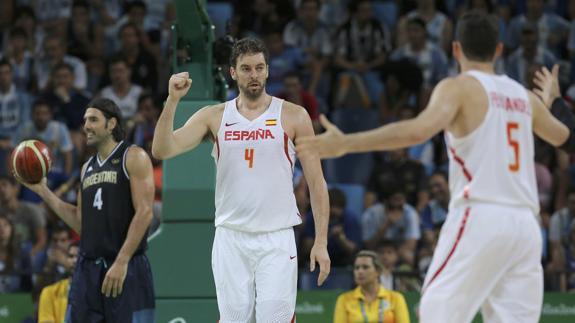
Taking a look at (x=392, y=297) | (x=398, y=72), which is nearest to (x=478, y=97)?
(x=392, y=297)

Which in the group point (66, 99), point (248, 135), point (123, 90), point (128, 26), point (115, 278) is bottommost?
point (115, 278)

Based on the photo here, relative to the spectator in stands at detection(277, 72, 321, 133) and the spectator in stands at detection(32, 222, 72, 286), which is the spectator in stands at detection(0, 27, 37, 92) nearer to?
the spectator in stands at detection(32, 222, 72, 286)

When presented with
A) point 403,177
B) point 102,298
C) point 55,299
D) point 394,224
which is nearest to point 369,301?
point 394,224

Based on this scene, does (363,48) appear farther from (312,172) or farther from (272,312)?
(272,312)

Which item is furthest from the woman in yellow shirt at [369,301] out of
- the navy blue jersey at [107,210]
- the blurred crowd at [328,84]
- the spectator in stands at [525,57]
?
the spectator in stands at [525,57]

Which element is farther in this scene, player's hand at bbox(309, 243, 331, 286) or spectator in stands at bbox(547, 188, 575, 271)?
spectator in stands at bbox(547, 188, 575, 271)

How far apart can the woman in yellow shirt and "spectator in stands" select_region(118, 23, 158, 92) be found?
5755mm

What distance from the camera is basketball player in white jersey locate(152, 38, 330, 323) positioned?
25.5 ft

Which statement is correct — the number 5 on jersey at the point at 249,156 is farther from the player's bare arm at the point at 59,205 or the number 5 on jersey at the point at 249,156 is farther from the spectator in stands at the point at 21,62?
the spectator in stands at the point at 21,62

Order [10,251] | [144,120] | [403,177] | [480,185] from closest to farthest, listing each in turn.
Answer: [480,185], [10,251], [403,177], [144,120]

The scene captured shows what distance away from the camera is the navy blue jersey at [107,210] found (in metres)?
8.81

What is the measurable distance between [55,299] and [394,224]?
180 inches

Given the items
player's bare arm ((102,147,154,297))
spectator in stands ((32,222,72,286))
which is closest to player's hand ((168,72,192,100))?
player's bare arm ((102,147,154,297))

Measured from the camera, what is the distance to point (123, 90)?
15.8 metres
